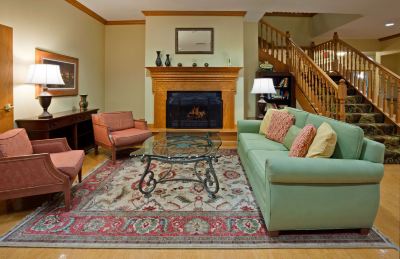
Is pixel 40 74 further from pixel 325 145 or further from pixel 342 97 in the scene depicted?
pixel 342 97

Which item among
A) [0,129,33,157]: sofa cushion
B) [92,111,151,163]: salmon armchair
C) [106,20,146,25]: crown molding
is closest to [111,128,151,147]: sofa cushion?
[92,111,151,163]: salmon armchair

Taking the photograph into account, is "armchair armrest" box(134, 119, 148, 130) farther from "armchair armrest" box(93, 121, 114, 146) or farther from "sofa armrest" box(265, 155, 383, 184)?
"sofa armrest" box(265, 155, 383, 184)

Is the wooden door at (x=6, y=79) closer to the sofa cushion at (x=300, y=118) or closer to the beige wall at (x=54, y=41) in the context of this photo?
the beige wall at (x=54, y=41)

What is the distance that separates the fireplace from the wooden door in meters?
3.21

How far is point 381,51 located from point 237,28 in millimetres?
5163

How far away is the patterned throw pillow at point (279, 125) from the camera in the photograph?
3807 millimetres

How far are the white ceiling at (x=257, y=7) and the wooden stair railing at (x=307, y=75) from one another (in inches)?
33.6

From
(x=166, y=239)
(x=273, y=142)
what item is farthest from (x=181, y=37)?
(x=166, y=239)

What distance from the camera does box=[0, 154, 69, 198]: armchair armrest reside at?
261cm

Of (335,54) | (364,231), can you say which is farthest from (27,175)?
(335,54)

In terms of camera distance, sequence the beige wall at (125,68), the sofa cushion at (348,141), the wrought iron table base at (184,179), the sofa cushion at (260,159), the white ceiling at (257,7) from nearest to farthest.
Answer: the sofa cushion at (348,141)
the sofa cushion at (260,159)
the wrought iron table base at (184,179)
the white ceiling at (257,7)
the beige wall at (125,68)

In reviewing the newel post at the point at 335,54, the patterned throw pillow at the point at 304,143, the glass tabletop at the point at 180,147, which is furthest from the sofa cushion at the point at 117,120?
the newel post at the point at 335,54

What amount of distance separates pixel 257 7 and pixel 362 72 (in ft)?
10.7

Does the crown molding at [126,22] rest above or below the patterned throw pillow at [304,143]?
above
